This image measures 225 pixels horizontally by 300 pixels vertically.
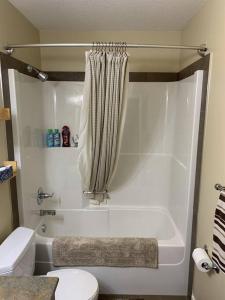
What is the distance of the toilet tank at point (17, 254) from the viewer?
1.33 meters

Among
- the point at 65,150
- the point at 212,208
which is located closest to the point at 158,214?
the point at 212,208

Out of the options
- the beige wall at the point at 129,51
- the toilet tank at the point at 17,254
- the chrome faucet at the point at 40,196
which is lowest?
the toilet tank at the point at 17,254

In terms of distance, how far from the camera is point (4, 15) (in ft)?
5.38

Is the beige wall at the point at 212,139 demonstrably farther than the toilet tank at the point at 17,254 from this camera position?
Yes

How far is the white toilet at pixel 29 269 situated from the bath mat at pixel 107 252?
0.45 ft

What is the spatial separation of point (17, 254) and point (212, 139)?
1.47m

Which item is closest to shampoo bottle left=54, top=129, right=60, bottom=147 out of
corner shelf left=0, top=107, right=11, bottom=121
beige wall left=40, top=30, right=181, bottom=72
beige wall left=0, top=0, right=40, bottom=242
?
beige wall left=40, top=30, right=181, bottom=72

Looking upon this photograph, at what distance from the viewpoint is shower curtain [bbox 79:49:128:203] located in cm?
182

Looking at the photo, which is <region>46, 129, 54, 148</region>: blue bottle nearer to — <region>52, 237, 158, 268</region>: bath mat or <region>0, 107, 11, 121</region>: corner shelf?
<region>0, 107, 11, 121</region>: corner shelf

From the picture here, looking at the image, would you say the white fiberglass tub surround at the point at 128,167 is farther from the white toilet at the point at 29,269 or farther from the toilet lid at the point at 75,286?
the toilet lid at the point at 75,286

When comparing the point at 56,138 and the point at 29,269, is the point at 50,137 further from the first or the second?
the point at 29,269

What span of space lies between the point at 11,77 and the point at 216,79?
1447mm

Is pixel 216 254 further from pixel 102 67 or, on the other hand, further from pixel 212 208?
pixel 102 67

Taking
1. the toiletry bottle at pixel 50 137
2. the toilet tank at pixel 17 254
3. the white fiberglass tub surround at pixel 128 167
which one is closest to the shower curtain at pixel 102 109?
the white fiberglass tub surround at pixel 128 167
